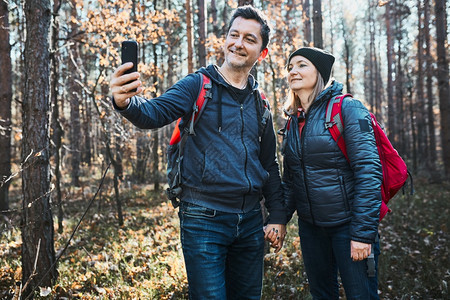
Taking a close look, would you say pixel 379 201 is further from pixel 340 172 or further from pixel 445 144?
pixel 445 144

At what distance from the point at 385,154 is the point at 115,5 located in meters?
8.51

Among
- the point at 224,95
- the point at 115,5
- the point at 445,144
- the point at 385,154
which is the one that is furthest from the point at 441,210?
the point at 115,5

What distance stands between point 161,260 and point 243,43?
13.7ft

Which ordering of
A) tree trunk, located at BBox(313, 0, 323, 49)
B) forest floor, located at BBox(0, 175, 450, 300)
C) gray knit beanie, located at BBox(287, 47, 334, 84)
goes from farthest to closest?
1. tree trunk, located at BBox(313, 0, 323, 49)
2. forest floor, located at BBox(0, 175, 450, 300)
3. gray knit beanie, located at BBox(287, 47, 334, 84)

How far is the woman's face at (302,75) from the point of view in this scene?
2875 mm

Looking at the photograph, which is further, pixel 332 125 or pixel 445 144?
pixel 445 144

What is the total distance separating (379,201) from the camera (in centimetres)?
239

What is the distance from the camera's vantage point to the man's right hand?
1.65m

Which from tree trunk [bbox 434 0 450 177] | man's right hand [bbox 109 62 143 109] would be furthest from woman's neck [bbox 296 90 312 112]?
tree trunk [bbox 434 0 450 177]

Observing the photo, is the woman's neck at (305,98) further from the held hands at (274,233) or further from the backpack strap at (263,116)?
the held hands at (274,233)

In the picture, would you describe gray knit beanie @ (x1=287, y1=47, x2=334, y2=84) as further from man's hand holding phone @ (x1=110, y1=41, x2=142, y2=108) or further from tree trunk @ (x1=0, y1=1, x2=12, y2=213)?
tree trunk @ (x1=0, y1=1, x2=12, y2=213)

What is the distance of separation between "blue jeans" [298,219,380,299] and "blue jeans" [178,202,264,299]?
57cm

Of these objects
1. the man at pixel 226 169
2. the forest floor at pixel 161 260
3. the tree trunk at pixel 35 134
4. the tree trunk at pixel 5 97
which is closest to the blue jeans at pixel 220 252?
the man at pixel 226 169

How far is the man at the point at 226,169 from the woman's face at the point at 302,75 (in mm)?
404
